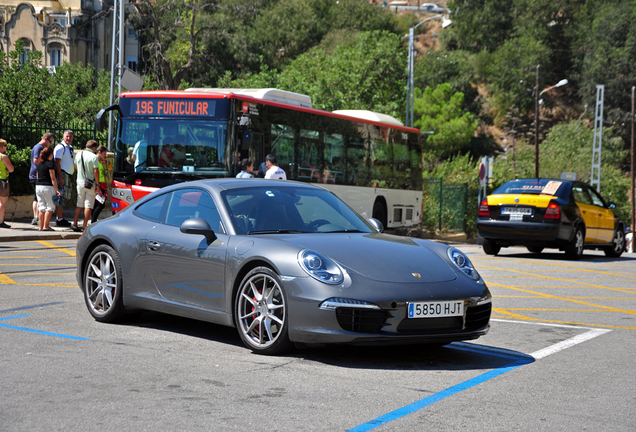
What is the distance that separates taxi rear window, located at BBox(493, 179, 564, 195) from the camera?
16797 mm

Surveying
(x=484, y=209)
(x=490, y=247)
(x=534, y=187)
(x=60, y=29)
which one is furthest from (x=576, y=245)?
(x=60, y=29)

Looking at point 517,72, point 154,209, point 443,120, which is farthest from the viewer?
point 517,72

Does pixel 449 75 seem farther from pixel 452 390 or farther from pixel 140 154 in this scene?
pixel 452 390

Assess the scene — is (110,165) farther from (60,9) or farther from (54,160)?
(60,9)

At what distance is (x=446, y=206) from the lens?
3084 centimetres

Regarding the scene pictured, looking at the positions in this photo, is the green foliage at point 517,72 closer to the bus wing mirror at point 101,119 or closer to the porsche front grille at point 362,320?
the bus wing mirror at point 101,119

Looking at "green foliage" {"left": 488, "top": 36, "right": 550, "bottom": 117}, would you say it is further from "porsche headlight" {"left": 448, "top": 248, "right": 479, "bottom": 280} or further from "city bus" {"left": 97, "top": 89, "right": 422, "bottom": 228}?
"porsche headlight" {"left": 448, "top": 248, "right": 479, "bottom": 280}

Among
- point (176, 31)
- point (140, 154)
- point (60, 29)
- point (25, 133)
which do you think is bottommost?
point (140, 154)

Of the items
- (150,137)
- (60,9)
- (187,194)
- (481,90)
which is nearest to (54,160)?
(150,137)

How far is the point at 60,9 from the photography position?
67.2m

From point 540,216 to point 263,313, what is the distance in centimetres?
1160

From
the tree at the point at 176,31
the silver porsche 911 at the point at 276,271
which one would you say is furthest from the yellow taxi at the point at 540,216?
the tree at the point at 176,31

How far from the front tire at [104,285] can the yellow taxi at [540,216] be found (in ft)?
36.2

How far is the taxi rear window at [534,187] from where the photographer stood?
16.8 metres
